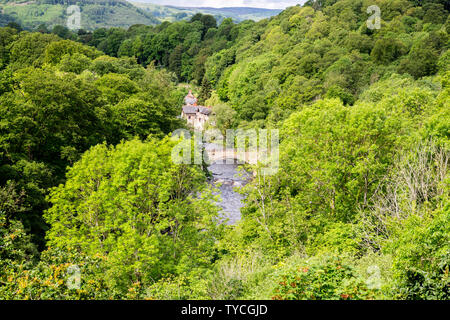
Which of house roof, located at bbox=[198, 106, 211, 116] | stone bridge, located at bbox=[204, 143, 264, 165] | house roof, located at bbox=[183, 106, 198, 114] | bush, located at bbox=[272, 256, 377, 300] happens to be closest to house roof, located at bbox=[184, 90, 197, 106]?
house roof, located at bbox=[183, 106, 198, 114]

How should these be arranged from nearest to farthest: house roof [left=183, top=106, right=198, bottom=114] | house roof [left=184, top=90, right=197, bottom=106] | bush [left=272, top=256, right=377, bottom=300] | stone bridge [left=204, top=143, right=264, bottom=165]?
bush [left=272, top=256, right=377, bottom=300] < stone bridge [left=204, top=143, right=264, bottom=165] < house roof [left=183, top=106, right=198, bottom=114] < house roof [left=184, top=90, right=197, bottom=106]

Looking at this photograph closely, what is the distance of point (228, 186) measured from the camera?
45656mm

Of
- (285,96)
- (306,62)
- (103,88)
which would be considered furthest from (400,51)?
(103,88)

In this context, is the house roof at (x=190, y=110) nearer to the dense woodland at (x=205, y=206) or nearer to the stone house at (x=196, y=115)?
the stone house at (x=196, y=115)

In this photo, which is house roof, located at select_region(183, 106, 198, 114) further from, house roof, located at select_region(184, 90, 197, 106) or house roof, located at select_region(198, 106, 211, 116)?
house roof, located at select_region(184, 90, 197, 106)

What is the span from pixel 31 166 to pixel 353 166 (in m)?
17.5

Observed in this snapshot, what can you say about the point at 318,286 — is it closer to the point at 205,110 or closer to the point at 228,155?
the point at 228,155

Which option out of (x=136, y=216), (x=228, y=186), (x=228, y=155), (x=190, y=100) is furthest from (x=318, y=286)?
(x=190, y=100)

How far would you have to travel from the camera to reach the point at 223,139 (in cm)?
6769

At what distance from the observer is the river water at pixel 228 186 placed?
35750 millimetres

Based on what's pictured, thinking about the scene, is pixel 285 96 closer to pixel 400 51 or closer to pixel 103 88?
pixel 400 51

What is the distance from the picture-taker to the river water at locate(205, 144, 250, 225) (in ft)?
117

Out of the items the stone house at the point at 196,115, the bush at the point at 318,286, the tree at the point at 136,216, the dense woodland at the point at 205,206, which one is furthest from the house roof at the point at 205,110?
the bush at the point at 318,286
